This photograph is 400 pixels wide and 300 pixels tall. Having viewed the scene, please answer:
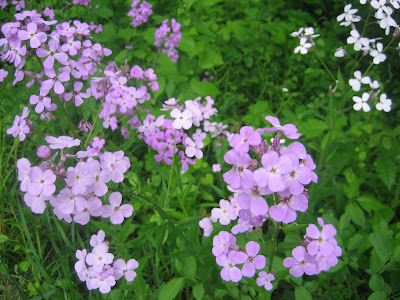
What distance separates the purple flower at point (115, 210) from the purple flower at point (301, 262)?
587 mm

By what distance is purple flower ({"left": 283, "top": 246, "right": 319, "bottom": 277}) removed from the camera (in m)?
1.19

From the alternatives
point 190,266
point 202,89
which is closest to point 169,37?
point 202,89

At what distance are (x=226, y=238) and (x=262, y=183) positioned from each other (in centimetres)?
37

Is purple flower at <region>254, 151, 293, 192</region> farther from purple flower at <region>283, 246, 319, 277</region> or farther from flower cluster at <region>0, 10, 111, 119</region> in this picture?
flower cluster at <region>0, 10, 111, 119</region>

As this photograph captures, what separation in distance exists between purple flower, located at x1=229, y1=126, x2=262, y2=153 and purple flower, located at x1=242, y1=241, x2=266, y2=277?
0.36 meters

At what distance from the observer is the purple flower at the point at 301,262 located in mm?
1187

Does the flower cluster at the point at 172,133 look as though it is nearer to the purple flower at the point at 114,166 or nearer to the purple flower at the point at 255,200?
the purple flower at the point at 114,166

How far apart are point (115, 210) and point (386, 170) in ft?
5.75

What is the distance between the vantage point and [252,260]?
1237mm

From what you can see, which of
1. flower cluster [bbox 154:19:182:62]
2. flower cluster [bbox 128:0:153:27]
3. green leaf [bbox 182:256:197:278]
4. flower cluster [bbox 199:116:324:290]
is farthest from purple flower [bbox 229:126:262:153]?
flower cluster [bbox 128:0:153:27]

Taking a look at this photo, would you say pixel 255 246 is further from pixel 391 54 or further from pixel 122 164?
pixel 391 54

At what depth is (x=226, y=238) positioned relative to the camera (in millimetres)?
1285

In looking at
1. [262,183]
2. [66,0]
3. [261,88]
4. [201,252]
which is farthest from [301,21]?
[262,183]

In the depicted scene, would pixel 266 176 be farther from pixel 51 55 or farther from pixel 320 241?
pixel 51 55
